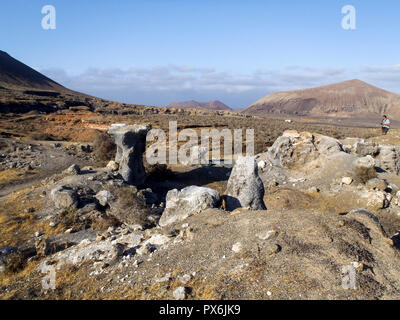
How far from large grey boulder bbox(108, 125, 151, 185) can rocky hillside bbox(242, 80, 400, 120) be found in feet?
270

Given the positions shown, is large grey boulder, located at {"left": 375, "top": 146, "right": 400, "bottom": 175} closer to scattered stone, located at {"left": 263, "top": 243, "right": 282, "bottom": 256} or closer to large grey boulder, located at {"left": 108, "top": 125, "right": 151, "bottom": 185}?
large grey boulder, located at {"left": 108, "top": 125, "right": 151, "bottom": 185}

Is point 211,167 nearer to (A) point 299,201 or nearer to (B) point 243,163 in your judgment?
(A) point 299,201

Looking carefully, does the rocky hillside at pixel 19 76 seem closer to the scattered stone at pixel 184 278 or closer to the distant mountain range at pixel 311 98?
the distant mountain range at pixel 311 98

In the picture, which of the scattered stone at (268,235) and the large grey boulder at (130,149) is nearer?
Result: the scattered stone at (268,235)

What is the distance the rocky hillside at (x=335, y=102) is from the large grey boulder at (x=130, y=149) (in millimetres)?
82412

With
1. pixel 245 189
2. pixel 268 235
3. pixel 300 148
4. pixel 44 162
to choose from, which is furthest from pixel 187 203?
pixel 44 162

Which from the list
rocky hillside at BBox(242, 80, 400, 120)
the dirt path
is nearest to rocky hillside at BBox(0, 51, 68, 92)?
the dirt path

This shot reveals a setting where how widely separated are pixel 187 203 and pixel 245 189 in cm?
188

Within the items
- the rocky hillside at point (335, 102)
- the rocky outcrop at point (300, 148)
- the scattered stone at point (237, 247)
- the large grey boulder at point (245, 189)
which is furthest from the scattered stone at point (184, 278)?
the rocky hillside at point (335, 102)

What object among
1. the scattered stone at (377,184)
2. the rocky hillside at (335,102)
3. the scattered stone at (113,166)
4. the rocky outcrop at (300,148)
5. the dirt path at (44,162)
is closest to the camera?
the scattered stone at (377,184)

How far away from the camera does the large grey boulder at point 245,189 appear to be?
788cm

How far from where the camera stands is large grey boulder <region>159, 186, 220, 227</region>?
22.0 feet

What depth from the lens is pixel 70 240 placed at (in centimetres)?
723
